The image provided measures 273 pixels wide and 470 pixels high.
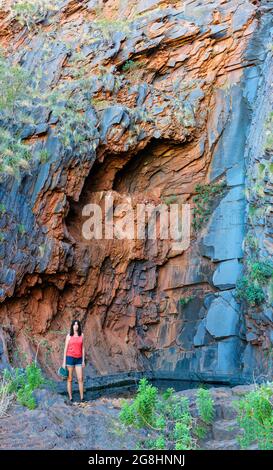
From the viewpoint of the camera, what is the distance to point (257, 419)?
499 cm

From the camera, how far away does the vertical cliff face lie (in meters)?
12.5

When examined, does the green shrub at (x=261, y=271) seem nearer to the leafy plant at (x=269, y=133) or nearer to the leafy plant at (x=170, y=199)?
the leafy plant at (x=269, y=133)

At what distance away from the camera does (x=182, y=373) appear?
46.2ft

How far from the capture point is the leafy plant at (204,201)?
15.6m

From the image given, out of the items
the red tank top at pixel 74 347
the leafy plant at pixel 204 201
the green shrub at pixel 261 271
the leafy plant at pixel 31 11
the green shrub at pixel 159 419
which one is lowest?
the green shrub at pixel 159 419

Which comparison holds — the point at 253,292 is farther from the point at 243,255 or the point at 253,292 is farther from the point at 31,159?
the point at 31,159

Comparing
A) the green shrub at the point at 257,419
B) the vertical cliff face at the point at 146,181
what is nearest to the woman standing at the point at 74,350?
the green shrub at the point at 257,419

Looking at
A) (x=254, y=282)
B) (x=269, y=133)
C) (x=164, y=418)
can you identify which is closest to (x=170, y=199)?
(x=254, y=282)

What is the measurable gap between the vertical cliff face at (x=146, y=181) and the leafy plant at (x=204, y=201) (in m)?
0.04

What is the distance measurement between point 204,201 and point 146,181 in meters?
2.09

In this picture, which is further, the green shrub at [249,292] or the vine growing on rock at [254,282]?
the green shrub at [249,292]

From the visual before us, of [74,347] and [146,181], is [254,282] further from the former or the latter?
[74,347]

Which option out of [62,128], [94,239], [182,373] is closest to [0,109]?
[62,128]

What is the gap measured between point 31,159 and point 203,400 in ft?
28.9
